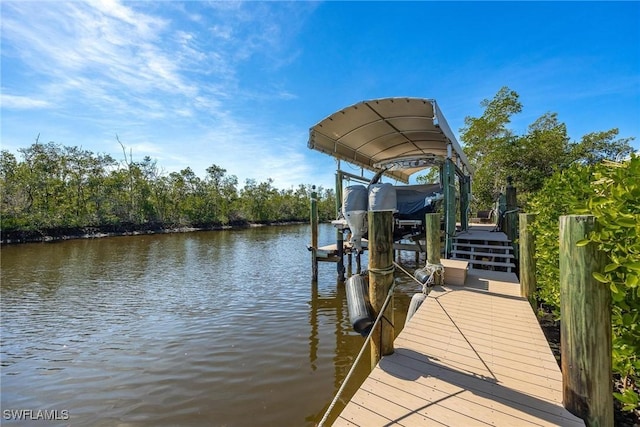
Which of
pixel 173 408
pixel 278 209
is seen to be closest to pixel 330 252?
pixel 173 408

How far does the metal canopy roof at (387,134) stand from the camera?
6.76 metres

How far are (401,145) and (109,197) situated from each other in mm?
35589

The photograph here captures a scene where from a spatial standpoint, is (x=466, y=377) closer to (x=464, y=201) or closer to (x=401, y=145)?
(x=401, y=145)

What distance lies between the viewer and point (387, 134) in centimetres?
877

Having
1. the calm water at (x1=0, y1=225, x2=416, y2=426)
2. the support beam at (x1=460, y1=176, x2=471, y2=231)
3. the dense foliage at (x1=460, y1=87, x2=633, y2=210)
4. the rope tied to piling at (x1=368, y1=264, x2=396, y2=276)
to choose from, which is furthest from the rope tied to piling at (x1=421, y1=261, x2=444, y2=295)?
the dense foliage at (x1=460, y1=87, x2=633, y2=210)

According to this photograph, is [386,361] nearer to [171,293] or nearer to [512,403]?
[512,403]

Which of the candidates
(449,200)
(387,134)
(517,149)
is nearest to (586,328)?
(449,200)

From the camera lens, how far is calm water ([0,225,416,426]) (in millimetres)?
3781

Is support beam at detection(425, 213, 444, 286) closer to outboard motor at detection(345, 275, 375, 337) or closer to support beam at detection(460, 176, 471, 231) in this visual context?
outboard motor at detection(345, 275, 375, 337)

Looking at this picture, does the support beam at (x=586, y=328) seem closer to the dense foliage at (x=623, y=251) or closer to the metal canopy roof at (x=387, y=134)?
the dense foliage at (x=623, y=251)

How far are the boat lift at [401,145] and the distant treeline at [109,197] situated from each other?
15.2 metres

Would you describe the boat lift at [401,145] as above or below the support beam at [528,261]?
above

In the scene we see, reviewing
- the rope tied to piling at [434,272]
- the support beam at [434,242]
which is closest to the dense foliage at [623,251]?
the rope tied to piling at [434,272]

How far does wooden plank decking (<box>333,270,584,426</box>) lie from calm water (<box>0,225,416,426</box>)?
1374 millimetres
